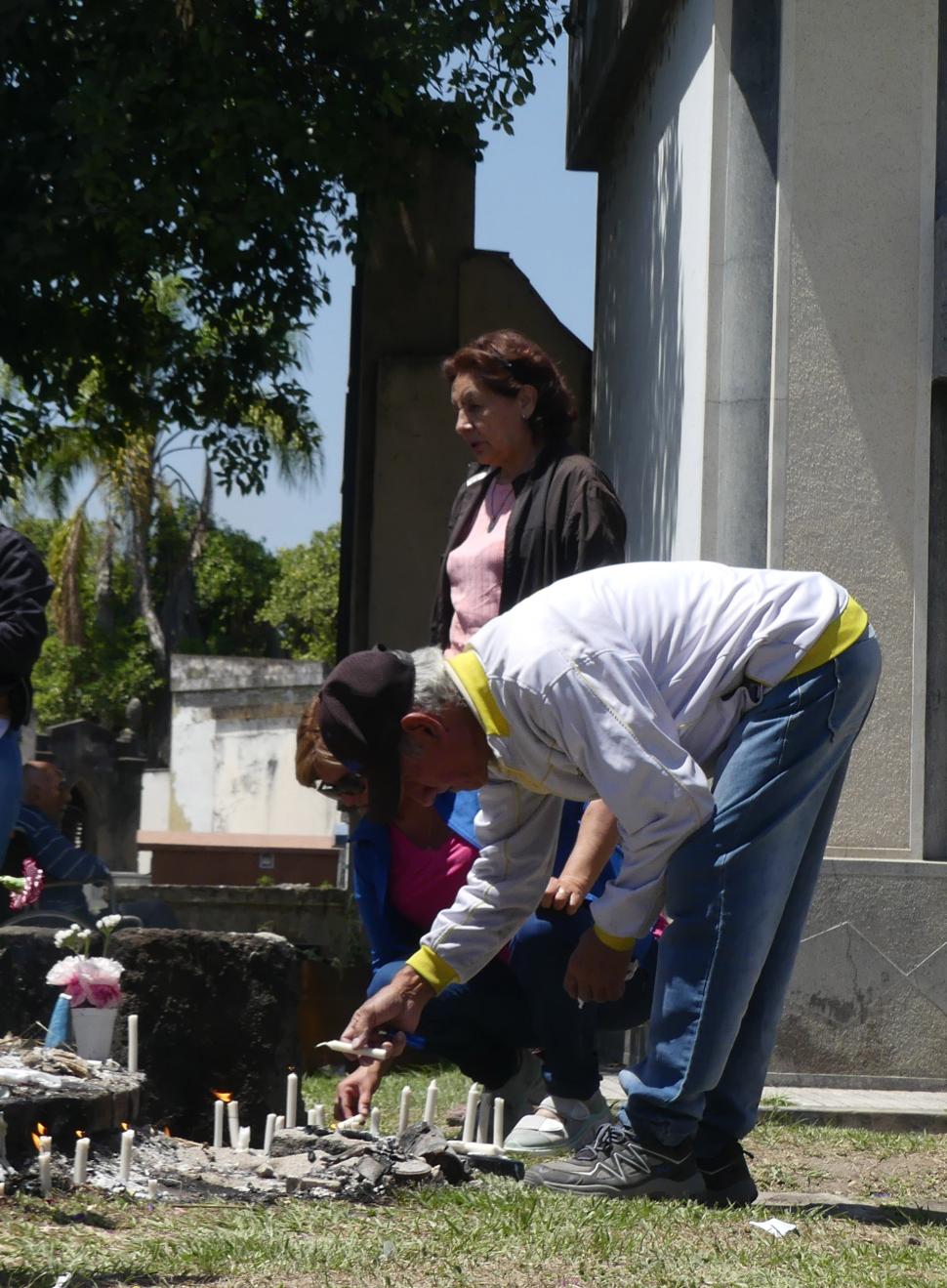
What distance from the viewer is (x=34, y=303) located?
950 centimetres

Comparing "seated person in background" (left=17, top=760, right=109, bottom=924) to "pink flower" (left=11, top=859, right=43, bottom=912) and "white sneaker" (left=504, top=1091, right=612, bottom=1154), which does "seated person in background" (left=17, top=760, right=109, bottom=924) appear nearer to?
"pink flower" (left=11, top=859, right=43, bottom=912)

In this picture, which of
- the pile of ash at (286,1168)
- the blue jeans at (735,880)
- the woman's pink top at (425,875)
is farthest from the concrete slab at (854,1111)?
the blue jeans at (735,880)

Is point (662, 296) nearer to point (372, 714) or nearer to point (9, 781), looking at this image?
point (9, 781)

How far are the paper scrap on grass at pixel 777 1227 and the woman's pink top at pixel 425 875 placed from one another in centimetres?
138

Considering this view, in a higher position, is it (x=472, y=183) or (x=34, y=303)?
(x=472, y=183)

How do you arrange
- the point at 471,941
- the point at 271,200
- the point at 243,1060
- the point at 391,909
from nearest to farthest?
the point at 471,941
the point at 391,909
the point at 243,1060
the point at 271,200

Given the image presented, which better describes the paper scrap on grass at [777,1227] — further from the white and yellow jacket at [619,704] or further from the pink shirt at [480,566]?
the pink shirt at [480,566]

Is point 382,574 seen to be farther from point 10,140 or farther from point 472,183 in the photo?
point 10,140

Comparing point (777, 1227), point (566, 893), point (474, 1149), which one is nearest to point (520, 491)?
point (566, 893)

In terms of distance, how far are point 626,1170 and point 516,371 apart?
7.45ft

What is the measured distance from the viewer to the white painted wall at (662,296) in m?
6.47

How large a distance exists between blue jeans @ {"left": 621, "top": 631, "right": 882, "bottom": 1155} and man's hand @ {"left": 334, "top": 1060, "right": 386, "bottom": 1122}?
0.53 m

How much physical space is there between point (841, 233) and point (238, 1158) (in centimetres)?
384

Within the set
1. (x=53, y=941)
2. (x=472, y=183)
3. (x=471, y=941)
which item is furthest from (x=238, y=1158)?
(x=472, y=183)
